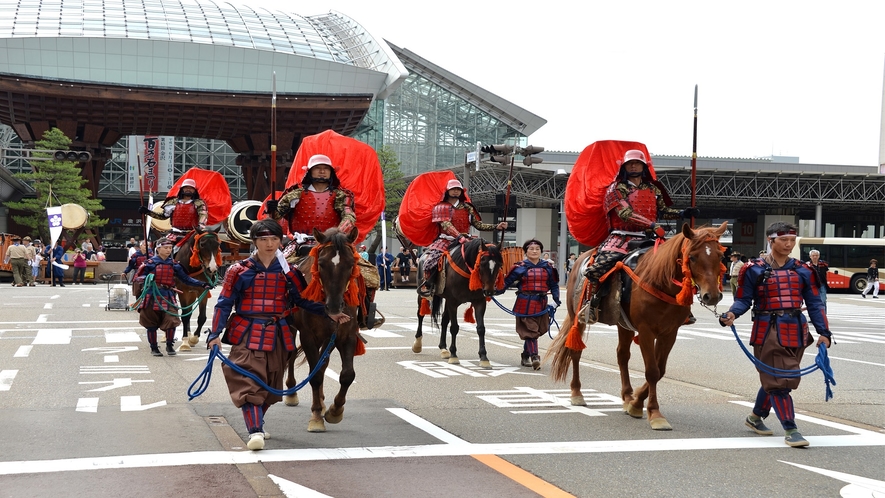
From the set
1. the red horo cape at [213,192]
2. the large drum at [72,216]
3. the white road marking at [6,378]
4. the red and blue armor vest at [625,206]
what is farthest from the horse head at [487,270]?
the large drum at [72,216]

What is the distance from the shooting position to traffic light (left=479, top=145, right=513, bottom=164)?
21875 millimetres

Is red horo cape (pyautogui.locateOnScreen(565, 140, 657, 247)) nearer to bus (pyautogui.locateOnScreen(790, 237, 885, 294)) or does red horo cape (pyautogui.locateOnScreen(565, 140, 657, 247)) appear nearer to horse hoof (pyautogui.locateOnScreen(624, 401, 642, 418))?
horse hoof (pyautogui.locateOnScreen(624, 401, 642, 418))

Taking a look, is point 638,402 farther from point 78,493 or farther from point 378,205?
point 78,493

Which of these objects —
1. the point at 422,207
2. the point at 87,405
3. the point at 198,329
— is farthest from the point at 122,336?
the point at 87,405

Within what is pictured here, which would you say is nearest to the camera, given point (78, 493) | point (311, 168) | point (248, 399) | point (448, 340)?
point (78, 493)

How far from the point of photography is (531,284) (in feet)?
43.2

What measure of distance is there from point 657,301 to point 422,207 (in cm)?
761

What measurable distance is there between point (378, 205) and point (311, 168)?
1262 millimetres

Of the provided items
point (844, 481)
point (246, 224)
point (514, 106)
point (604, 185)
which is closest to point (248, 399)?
point (844, 481)

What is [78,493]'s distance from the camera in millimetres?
5531

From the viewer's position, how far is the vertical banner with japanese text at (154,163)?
221 ft

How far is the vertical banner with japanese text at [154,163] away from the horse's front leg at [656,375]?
6249 centimetres

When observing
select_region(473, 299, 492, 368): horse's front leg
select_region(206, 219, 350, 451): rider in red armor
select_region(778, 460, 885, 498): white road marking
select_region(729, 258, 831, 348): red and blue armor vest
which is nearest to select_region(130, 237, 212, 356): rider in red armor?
select_region(473, 299, 492, 368): horse's front leg

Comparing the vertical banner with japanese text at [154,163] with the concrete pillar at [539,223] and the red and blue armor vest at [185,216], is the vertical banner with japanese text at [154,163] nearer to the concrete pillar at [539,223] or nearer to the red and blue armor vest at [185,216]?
the concrete pillar at [539,223]
